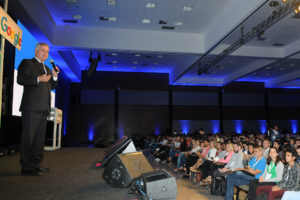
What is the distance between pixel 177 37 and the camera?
967 cm

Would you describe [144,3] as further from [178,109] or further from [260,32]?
[178,109]

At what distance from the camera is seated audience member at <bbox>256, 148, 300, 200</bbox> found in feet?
10.4

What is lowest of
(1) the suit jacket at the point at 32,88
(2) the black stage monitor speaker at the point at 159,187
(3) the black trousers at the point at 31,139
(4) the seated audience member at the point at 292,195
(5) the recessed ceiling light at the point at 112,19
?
(4) the seated audience member at the point at 292,195

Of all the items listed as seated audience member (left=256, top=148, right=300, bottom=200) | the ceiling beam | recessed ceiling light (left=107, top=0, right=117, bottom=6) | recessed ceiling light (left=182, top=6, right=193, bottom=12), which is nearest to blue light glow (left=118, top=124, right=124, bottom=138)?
the ceiling beam

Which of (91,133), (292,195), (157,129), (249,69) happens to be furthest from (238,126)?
(292,195)

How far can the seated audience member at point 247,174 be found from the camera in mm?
3794

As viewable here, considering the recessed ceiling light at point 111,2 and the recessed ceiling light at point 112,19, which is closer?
the recessed ceiling light at point 111,2

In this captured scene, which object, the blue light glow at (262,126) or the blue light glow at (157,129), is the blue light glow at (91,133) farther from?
the blue light glow at (262,126)

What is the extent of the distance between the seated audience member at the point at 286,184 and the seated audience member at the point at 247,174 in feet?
1.59

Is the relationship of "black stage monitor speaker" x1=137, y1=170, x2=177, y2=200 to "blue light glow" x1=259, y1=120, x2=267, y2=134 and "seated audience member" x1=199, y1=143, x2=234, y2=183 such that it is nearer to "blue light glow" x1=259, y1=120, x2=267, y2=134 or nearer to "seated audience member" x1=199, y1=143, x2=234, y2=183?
"seated audience member" x1=199, y1=143, x2=234, y2=183

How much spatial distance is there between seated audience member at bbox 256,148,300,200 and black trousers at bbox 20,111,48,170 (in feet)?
9.67

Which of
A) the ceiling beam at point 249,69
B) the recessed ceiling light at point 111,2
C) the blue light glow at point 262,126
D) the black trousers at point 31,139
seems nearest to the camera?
the black trousers at point 31,139

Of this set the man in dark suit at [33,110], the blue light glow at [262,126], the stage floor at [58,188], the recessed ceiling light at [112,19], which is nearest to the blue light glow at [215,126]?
the blue light glow at [262,126]

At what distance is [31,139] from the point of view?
8.40ft
